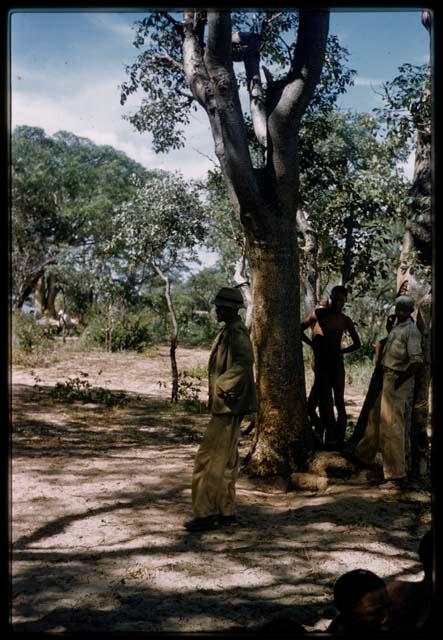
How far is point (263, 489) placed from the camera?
21.9 feet

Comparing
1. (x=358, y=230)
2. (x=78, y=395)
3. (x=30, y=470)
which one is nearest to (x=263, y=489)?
(x=30, y=470)

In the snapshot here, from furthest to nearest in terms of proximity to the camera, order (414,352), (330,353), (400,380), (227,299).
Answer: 1. (330,353)
2. (400,380)
3. (414,352)
4. (227,299)

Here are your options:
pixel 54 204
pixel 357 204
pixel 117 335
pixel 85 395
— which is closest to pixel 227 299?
pixel 357 204

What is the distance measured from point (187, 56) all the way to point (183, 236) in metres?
6.32

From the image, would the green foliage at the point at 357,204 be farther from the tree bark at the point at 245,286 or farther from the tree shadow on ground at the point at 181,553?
the tree shadow on ground at the point at 181,553

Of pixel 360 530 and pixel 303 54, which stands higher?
pixel 303 54

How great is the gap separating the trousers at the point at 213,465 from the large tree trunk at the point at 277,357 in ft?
5.24

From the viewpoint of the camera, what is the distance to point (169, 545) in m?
4.95

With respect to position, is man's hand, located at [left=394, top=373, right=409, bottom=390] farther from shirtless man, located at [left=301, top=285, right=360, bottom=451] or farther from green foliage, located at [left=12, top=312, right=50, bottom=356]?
green foliage, located at [left=12, top=312, right=50, bottom=356]

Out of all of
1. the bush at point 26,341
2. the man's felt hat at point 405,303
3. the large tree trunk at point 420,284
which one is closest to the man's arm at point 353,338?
the large tree trunk at point 420,284

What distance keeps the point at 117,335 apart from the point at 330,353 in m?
13.0

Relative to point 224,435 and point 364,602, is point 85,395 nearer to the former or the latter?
point 224,435

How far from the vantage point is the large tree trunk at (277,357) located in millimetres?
6926

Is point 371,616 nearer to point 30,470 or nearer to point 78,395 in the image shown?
point 30,470
